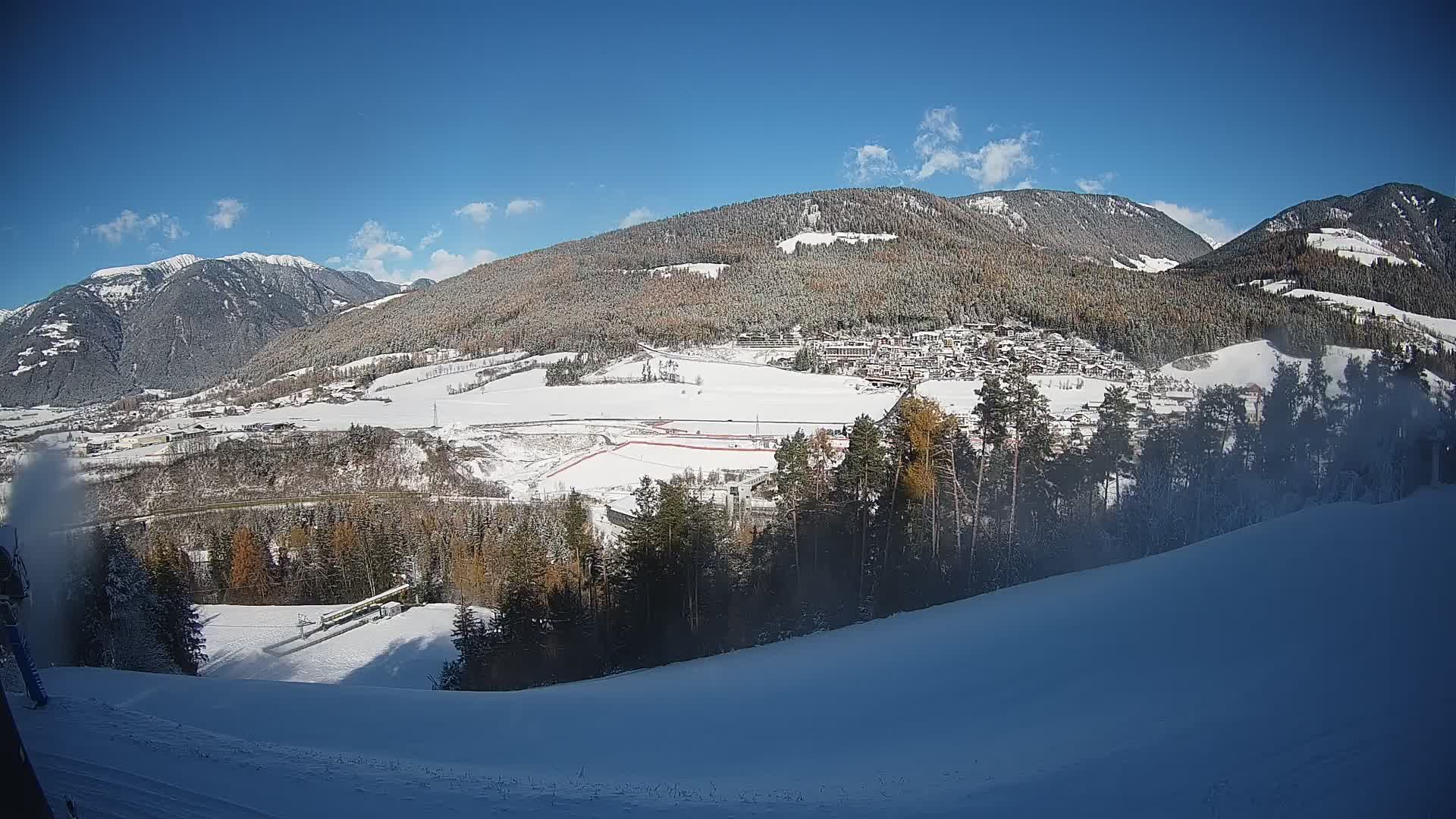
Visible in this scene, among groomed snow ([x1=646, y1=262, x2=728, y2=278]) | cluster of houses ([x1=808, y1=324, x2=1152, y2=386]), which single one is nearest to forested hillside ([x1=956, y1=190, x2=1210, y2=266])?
groomed snow ([x1=646, y1=262, x2=728, y2=278])

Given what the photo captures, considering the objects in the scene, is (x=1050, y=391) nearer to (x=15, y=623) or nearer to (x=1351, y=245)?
(x=1351, y=245)

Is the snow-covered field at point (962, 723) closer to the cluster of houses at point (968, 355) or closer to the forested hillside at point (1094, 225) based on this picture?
the cluster of houses at point (968, 355)

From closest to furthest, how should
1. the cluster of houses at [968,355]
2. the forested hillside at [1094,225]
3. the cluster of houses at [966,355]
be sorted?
the cluster of houses at [966,355] < the cluster of houses at [968,355] < the forested hillside at [1094,225]

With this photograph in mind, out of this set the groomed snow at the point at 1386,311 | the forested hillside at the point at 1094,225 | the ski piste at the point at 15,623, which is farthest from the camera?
the forested hillside at the point at 1094,225

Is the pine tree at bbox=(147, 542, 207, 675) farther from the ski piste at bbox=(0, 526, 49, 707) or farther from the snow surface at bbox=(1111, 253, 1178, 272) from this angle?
the snow surface at bbox=(1111, 253, 1178, 272)

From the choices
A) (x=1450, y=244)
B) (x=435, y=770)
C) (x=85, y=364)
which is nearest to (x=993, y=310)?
(x=1450, y=244)

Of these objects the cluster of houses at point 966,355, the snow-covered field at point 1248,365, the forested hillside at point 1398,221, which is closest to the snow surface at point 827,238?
the cluster of houses at point 966,355
